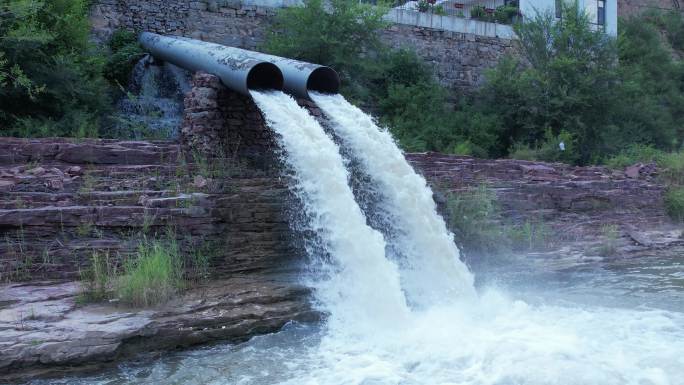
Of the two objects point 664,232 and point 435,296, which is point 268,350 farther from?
point 664,232

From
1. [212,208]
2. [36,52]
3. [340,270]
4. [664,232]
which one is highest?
[36,52]

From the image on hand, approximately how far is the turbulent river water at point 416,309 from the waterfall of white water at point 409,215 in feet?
0.05

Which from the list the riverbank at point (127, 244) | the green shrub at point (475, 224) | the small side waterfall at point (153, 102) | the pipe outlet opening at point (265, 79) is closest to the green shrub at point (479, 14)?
the small side waterfall at point (153, 102)

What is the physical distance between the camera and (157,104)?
11875mm

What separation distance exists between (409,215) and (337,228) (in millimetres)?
1250

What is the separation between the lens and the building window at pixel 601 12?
2307 centimetres

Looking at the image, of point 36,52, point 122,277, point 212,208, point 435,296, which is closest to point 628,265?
point 435,296

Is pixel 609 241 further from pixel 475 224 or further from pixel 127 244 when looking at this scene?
pixel 127 244

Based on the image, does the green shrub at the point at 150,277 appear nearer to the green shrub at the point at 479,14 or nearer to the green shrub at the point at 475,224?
the green shrub at the point at 475,224

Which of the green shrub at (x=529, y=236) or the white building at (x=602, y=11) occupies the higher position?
the white building at (x=602, y=11)

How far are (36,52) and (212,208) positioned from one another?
5781 millimetres

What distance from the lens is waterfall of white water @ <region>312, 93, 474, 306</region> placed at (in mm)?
6723

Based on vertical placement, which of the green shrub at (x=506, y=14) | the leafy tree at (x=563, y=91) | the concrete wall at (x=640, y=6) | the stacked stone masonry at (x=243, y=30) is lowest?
the leafy tree at (x=563, y=91)

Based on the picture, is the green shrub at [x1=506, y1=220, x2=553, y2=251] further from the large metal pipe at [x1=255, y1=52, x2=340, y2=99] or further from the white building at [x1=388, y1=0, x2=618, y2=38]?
the white building at [x1=388, y1=0, x2=618, y2=38]
